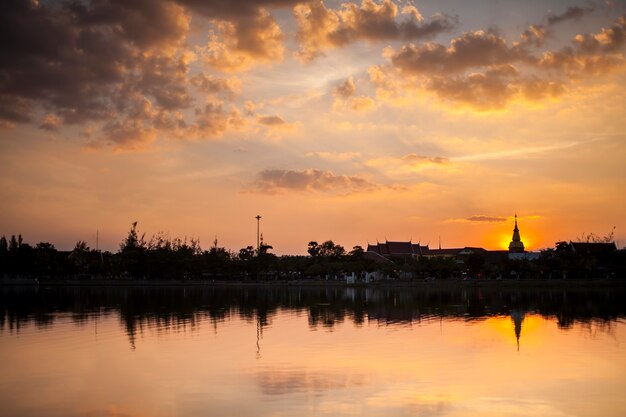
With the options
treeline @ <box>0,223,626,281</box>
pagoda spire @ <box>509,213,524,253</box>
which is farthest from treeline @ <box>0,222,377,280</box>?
pagoda spire @ <box>509,213,524,253</box>

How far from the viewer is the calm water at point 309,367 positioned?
1619 cm

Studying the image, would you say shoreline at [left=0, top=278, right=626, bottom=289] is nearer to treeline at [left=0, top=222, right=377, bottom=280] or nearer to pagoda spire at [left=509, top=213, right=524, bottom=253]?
treeline at [left=0, top=222, right=377, bottom=280]

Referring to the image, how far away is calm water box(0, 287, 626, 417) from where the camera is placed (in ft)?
53.1

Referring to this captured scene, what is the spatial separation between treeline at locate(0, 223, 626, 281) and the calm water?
267 feet

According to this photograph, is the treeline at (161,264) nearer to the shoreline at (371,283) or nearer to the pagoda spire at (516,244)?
the shoreline at (371,283)

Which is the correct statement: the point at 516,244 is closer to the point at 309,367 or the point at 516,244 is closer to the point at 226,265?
the point at 226,265

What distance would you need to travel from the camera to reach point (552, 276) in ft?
359

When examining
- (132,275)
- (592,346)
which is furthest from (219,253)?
(592,346)

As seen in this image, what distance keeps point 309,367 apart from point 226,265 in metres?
103

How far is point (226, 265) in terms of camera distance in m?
124

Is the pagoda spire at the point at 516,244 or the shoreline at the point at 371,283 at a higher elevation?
the pagoda spire at the point at 516,244

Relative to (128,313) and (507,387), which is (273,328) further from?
(507,387)

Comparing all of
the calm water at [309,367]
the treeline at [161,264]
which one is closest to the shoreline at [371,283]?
the treeline at [161,264]

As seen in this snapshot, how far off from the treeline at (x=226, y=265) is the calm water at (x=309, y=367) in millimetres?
81253
